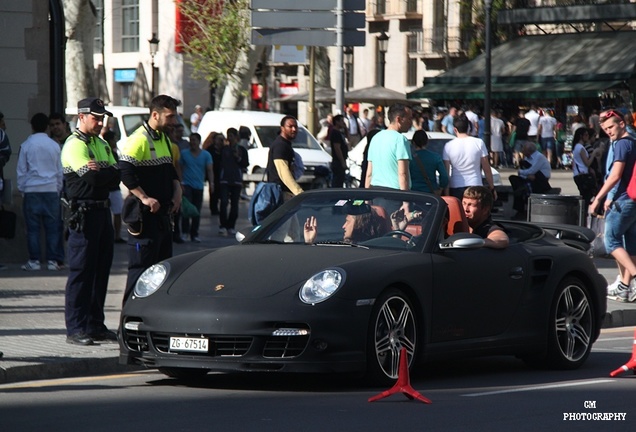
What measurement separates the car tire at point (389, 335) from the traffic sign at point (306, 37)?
43.6ft

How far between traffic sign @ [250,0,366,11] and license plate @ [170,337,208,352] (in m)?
13.5

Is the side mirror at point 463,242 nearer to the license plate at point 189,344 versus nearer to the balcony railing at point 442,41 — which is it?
the license plate at point 189,344

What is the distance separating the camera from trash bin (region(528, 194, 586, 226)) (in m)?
18.8

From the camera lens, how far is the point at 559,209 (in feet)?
61.8

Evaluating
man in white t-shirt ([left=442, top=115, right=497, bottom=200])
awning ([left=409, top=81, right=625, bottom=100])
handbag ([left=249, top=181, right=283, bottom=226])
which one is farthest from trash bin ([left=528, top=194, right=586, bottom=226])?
awning ([left=409, top=81, right=625, bottom=100])

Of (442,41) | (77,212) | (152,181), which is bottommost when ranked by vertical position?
(77,212)

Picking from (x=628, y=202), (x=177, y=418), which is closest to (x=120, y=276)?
(x=628, y=202)

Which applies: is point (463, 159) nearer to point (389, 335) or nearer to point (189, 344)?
point (389, 335)

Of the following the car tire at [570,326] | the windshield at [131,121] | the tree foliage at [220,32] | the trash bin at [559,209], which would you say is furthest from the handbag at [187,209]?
the tree foliage at [220,32]

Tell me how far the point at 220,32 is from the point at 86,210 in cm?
4218

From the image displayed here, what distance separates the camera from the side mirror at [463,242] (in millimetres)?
10031

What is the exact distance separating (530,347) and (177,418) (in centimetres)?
341

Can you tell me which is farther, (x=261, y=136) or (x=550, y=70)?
(x=550, y=70)

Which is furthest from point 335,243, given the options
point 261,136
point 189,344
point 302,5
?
point 261,136
